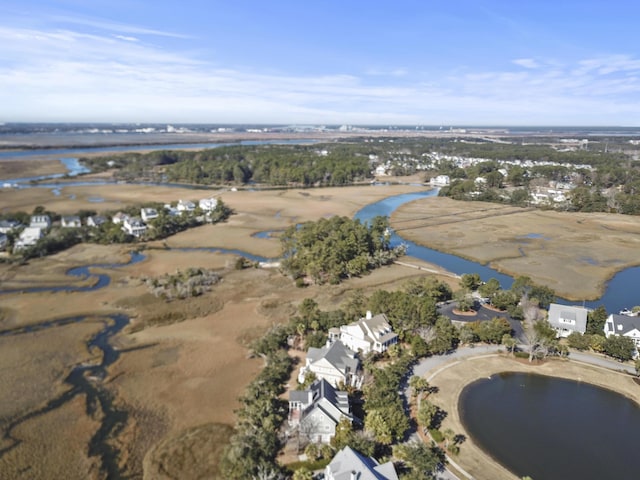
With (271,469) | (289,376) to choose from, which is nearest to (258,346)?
(289,376)

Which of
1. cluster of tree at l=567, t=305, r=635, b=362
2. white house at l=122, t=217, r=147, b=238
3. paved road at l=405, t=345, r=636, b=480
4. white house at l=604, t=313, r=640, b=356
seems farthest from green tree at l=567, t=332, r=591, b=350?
white house at l=122, t=217, r=147, b=238

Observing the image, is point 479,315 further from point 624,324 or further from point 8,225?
point 8,225

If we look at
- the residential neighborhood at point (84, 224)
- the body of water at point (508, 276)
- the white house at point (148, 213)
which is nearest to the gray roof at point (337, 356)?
the body of water at point (508, 276)

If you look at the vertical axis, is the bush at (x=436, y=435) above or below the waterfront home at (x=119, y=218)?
below

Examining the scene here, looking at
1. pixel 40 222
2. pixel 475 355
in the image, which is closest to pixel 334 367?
pixel 475 355

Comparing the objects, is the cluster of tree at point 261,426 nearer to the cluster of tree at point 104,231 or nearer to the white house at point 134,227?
the cluster of tree at point 104,231

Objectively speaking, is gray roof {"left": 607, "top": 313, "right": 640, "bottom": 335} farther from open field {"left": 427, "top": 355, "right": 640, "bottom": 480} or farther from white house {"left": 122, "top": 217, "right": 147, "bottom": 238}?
white house {"left": 122, "top": 217, "right": 147, "bottom": 238}

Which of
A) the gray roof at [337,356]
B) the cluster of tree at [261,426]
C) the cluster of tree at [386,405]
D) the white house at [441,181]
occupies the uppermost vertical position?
the white house at [441,181]
